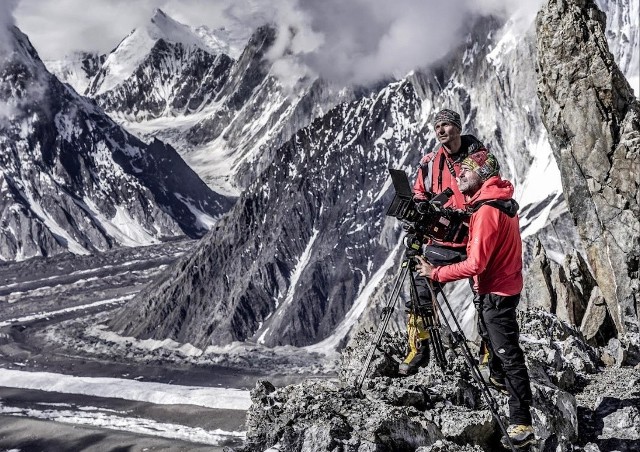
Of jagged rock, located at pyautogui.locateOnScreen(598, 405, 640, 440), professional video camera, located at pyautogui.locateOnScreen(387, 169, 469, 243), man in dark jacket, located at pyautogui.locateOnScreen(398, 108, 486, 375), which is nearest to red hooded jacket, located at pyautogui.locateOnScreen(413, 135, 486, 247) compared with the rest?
man in dark jacket, located at pyautogui.locateOnScreen(398, 108, 486, 375)

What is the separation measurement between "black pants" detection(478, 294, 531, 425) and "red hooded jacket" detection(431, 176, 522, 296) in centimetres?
17

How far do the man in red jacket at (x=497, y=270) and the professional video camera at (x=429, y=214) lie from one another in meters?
0.54

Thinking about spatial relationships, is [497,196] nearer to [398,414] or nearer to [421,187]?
[421,187]

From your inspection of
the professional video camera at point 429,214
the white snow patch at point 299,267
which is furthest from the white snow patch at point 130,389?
the professional video camera at point 429,214

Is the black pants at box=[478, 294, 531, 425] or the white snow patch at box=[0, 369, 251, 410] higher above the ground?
the white snow patch at box=[0, 369, 251, 410]

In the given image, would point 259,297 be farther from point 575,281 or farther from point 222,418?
point 575,281

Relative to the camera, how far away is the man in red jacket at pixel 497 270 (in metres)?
8.45

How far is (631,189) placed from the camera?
22.7 metres

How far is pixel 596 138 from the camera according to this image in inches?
931

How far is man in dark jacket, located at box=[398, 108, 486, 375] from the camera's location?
31.9 feet

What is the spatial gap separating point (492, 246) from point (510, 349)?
1.41 m

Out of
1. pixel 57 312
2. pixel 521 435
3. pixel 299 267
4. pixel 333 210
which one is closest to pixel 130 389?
pixel 299 267

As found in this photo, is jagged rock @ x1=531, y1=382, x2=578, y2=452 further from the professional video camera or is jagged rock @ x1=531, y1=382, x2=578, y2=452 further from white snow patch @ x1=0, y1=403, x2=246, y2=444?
white snow patch @ x1=0, y1=403, x2=246, y2=444

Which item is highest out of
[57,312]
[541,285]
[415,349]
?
[57,312]
